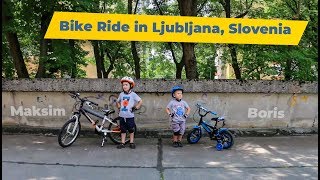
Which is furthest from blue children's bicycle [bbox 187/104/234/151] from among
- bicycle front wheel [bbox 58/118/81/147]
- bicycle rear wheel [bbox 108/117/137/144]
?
bicycle front wheel [bbox 58/118/81/147]

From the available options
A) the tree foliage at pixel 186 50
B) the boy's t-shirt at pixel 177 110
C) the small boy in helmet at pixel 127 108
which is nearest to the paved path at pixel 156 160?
the small boy in helmet at pixel 127 108

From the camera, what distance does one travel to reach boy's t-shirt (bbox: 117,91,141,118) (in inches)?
278

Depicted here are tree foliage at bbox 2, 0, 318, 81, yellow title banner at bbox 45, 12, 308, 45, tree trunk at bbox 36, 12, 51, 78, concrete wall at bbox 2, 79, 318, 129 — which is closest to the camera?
yellow title banner at bbox 45, 12, 308, 45

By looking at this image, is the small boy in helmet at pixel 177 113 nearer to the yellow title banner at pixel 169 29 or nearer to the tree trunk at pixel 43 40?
the yellow title banner at pixel 169 29

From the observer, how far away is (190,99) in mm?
8102

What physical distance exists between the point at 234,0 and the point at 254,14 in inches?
66.3

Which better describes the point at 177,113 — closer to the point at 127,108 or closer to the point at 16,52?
the point at 127,108

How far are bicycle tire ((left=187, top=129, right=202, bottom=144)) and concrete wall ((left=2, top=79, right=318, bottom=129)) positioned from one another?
0.72 metres

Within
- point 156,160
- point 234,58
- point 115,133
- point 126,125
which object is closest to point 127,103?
point 126,125

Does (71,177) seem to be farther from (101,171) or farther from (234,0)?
(234,0)

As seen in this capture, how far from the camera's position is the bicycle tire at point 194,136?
7.43 metres

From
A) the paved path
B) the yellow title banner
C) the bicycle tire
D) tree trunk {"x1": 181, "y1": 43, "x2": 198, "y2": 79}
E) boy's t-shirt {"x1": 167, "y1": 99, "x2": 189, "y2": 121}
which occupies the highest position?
the yellow title banner

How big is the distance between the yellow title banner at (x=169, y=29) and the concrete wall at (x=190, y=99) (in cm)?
89

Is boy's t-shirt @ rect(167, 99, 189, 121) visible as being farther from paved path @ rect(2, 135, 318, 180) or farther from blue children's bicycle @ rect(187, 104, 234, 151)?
paved path @ rect(2, 135, 318, 180)
